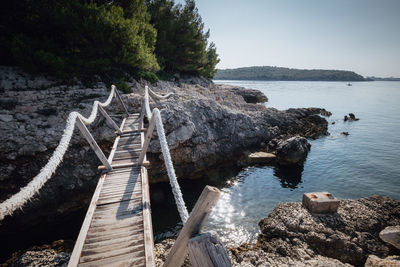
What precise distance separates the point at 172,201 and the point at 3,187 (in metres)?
6.83

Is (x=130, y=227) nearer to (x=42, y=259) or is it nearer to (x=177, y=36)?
(x=42, y=259)

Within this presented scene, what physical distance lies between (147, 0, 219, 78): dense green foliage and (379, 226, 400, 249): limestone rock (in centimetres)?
2099

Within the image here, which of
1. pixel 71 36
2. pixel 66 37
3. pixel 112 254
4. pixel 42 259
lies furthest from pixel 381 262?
pixel 66 37

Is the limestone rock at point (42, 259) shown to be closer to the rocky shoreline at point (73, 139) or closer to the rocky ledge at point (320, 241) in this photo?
the rocky shoreline at point (73, 139)

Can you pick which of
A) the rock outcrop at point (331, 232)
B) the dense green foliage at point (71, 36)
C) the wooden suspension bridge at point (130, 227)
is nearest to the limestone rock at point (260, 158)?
the rock outcrop at point (331, 232)

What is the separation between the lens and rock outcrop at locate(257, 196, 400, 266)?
18.8 ft

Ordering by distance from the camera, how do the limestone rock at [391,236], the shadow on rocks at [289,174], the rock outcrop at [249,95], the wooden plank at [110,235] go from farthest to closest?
the rock outcrop at [249,95] < the shadow on rocks at [289,174] < the limestone rock at [391,236] < the wooden plank at [110,235]

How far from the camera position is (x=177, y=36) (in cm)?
2170

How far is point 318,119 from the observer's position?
24.2 m

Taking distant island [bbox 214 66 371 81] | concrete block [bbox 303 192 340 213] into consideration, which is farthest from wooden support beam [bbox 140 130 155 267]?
distant island [bbox 214 66 371 81]

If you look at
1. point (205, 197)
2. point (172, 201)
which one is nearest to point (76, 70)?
point (172, 201)

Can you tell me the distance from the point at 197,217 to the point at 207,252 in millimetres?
285

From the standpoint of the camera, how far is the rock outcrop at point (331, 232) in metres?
5.73

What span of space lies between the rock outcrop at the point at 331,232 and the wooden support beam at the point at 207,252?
5.65 meters
